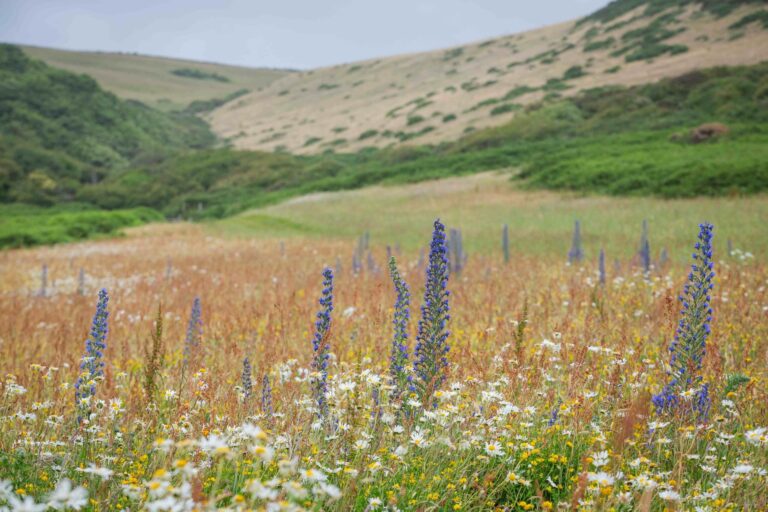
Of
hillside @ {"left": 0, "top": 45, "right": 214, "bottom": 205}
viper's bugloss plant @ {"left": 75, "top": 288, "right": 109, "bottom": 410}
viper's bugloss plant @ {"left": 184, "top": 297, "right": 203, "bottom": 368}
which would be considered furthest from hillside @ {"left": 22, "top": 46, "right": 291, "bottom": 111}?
viper's bugloss plant @ {"left": 75, "top": 288, "right": 109, "bottom": 410}

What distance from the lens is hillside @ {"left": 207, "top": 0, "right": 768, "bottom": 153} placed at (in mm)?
58094

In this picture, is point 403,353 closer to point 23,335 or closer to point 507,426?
point 507,426

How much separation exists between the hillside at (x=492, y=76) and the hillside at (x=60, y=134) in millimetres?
16773

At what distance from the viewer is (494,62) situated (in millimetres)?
92500

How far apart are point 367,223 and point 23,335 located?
972 inches

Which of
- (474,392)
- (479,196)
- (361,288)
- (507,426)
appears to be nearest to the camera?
(507,426)

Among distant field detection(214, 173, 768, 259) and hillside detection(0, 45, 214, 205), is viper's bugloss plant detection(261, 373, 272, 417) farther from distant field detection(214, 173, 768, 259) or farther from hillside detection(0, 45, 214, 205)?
hillside detection(0, 45, 214, 205)

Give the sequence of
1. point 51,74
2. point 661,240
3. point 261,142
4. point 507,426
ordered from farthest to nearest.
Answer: point 261,142
point 51,74
point 661,240
point 507,426

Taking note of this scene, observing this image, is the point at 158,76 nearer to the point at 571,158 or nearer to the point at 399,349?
the point at 571,158

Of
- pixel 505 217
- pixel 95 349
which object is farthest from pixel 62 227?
pixel 95 349

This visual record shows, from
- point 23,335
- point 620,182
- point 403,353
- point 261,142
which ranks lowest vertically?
point 23,335

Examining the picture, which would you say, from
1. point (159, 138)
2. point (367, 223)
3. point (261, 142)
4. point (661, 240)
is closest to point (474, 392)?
point (661, 240)

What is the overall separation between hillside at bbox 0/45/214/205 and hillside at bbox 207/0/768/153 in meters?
16.8

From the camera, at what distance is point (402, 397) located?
13.2 feet
